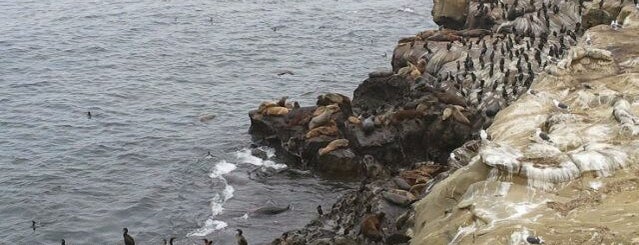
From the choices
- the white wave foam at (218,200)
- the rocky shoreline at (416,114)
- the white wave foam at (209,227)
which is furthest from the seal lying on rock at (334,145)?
the white wave foam at (209,227)

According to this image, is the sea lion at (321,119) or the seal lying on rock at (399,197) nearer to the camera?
the seal lying on rock at (399,197)

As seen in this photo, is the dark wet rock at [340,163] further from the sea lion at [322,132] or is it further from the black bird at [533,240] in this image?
the black bird at [533,240]

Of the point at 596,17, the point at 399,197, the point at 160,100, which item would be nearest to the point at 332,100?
the point at 399,197

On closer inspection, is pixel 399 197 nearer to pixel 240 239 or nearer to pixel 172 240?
pixel 240 239

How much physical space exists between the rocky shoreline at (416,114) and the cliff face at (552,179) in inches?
68.9

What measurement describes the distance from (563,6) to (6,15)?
143 feet

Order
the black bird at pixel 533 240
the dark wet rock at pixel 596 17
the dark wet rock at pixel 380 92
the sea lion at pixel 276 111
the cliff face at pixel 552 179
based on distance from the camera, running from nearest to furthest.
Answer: the black bird at pixel 533 240 → the cliff face at pixel 552 179 → the sea lion at pixel 276 111 → the dark wet rock at pixel 380 92 → the dark wet rock at pixel 596 17

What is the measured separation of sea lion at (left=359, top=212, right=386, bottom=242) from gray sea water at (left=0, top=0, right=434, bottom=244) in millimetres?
5191

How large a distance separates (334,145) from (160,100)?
1505cm

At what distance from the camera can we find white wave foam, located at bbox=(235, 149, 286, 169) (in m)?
32.5

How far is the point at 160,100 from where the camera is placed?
138 ft

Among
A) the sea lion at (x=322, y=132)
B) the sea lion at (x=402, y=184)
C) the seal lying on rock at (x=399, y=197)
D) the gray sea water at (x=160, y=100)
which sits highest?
the seal lying on rock at (x=399, y=197)

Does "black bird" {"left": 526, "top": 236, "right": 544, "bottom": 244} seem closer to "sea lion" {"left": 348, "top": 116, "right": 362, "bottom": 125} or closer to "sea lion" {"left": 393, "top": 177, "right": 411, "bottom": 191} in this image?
"sea lion" {"left": 393, "top": 177, "right": 411, "bottom": 191}

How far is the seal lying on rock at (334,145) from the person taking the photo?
30755 mm
